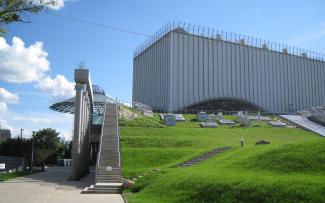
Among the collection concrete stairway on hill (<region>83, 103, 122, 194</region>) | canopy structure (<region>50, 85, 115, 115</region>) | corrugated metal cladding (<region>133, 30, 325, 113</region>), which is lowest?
concrete stairway on hill (<region>83, 103, 122, 194</region>)

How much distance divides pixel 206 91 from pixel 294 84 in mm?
23153

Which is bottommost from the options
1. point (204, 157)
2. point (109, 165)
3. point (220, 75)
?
point (109, 165)

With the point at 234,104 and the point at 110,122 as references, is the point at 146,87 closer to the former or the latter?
the point at 234,104

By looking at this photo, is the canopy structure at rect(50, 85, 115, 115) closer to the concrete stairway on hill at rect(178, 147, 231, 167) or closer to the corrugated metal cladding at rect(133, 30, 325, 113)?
the corrugated metal cladding at rect(133, 30, 325, 113)

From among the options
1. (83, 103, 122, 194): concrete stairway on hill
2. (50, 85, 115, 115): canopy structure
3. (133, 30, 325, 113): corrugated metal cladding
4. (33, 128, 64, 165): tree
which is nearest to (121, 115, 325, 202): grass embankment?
(83, 103, 122, 194): concrete stairway on hill

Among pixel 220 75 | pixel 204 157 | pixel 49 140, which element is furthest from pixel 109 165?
pixel 220 75

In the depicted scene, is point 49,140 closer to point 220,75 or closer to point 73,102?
point 73,102

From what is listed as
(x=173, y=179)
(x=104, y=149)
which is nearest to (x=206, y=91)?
(x=104, y=149)

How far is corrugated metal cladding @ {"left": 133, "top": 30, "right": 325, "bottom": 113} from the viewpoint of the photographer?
81438 mm

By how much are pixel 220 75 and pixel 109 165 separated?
196ft

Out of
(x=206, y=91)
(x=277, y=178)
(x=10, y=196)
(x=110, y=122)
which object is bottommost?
(x=10, y=196)

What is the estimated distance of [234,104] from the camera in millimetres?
88812

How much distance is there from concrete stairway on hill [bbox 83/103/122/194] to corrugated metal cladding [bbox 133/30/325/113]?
4257 cm

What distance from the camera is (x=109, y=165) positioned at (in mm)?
28688
